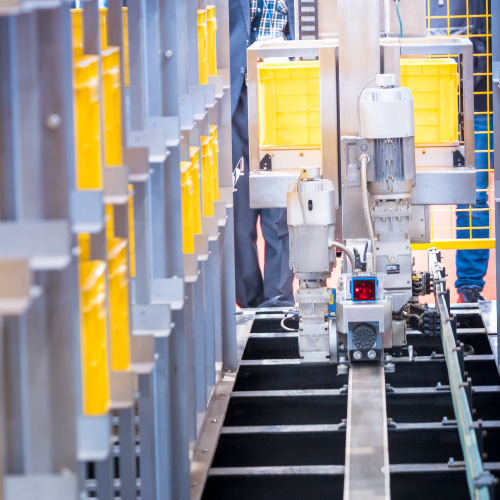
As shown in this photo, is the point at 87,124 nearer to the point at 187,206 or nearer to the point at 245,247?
the point at 187,206

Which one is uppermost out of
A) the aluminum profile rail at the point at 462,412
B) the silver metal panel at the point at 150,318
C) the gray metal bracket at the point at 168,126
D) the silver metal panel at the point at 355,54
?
the silver metal panel at the point at 355,54

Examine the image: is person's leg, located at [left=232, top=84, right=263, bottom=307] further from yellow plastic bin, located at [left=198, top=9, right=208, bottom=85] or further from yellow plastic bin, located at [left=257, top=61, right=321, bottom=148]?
yellow plastic bin, located at [left=198, top=9, right=208, bottom=85]

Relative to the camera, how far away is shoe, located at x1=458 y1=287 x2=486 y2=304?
7848 mm

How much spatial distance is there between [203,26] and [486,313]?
279cm

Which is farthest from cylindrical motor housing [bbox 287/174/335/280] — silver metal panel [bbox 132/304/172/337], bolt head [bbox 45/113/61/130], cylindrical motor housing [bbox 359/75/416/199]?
bolt head [bbox 45/113/61/130]

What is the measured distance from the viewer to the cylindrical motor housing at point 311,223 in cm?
534

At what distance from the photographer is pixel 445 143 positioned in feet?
19.4

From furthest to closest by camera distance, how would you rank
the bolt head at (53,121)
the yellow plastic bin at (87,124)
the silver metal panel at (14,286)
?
the yellow plastic bin at (87,124) < the bolt head at (53,121) < the silver metal panel at (14,286)

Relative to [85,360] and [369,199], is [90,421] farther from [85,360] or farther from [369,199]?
[369,199]

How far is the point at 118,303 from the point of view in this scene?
10.0 ft

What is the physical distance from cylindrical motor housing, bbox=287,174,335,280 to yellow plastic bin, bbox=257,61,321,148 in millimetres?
633

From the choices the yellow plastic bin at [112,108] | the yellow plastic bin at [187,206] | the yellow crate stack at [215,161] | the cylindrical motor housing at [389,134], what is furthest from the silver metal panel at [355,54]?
the yellow plastic bin at [112,108]

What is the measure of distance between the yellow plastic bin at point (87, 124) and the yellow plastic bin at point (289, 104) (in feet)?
10.9

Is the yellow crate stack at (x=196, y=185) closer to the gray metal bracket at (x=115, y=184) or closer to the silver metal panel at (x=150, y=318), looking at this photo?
the silver metal panel at (x=150, y=318)
